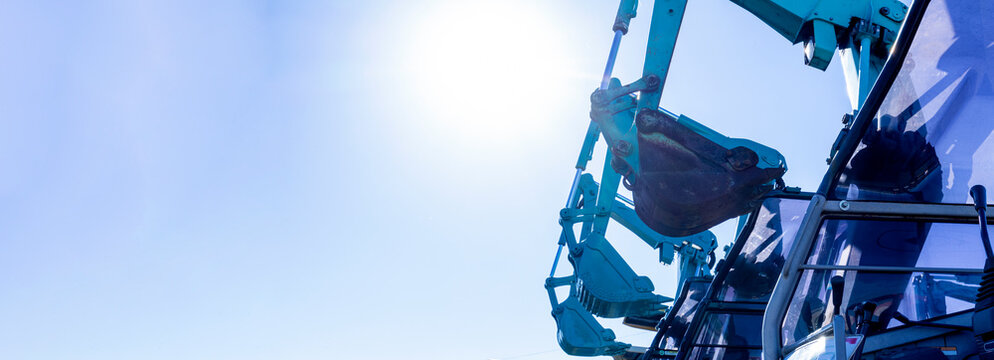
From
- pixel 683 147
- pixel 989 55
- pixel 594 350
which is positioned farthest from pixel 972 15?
pixel 594 350

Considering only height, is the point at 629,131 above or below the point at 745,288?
above

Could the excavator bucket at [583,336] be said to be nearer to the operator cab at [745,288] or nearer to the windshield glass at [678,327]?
the windshield glass at [678,327]

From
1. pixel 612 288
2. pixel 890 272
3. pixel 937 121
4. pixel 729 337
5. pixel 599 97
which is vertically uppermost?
pixel 599 97

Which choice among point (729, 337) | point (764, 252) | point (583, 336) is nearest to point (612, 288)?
point (583, 336)

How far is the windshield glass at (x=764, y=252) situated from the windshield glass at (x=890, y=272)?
1.03ft

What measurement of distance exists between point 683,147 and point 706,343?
10.4 feet

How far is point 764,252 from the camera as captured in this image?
368 cm

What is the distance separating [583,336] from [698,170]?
464cm

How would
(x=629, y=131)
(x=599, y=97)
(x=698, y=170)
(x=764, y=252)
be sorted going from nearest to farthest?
(x=764, y=252) → (x=698, y=170) → (x=629, y=131) → (x=599, y=97)

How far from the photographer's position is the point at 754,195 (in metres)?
7.58

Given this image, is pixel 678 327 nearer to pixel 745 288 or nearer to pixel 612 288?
pixel 745 288

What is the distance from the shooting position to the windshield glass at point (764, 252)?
344cm

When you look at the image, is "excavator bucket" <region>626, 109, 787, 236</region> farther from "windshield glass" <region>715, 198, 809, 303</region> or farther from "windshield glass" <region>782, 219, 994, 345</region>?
"windshield glass" <region>782, 219, 994, 345</region>

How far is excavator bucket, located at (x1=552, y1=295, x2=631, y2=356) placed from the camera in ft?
38.0
